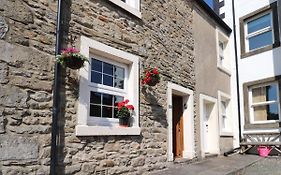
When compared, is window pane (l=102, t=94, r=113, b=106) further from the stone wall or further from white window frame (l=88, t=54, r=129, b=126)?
the stone wall

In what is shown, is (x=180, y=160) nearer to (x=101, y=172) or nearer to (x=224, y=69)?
(x=101, y=172)

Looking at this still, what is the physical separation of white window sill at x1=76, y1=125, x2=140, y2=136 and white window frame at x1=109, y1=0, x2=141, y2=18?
261 cm

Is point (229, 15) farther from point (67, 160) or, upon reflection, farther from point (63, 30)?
point (67, 160)

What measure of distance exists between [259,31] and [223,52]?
1.62 m

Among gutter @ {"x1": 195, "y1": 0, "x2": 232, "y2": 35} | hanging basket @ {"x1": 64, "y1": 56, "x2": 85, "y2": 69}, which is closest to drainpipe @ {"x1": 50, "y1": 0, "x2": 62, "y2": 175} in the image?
hanging basket @ {"x1": 64, "y1": 56, "x2": 85, "y2": 69}

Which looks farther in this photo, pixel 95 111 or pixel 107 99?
pixel 107 99

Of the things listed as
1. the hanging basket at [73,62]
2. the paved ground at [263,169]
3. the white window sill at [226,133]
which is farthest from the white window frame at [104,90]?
the white window sill at [226,133]

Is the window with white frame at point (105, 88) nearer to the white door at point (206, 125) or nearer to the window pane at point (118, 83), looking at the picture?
the window pane at point (118, 83)

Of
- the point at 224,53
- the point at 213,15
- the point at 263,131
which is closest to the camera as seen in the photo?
the point at 263,131

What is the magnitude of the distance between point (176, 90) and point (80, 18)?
3.64 m

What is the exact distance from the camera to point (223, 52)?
11.9 meters

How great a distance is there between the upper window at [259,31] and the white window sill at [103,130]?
23.9ft

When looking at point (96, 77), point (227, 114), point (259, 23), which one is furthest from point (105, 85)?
point (259, 23)

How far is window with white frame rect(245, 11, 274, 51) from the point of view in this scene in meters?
10.9
